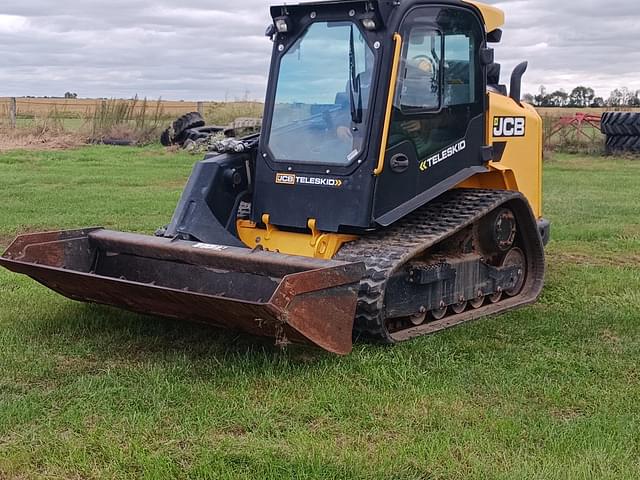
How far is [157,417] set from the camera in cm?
437

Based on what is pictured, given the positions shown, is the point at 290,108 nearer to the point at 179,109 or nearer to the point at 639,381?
the point at 639,381

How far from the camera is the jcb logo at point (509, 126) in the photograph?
7.07 m

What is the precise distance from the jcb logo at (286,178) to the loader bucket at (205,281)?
803 millimetres

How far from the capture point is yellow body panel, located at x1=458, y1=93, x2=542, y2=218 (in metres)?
7.09

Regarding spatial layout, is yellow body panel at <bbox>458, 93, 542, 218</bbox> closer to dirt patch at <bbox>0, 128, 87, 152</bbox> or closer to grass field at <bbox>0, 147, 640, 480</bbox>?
grass field at <bbox>0, 147, 640, 480</bbox>

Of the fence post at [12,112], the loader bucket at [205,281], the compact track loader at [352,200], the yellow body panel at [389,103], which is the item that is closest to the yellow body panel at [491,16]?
the compact track loader at [352,200]

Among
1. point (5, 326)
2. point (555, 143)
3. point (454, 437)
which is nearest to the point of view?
point (454, 437)

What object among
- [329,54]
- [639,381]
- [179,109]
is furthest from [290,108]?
[179,109]

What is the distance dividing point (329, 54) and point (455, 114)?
3.48ft

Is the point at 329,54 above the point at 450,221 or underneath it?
above

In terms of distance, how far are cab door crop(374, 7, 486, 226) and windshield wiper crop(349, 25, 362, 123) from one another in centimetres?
24

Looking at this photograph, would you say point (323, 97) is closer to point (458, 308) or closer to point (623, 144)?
point (458, 308)

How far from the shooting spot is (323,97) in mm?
6223

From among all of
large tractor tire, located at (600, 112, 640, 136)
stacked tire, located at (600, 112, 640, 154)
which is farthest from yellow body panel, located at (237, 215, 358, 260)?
large tractor tire, located at (600, 112, 640, 136)
